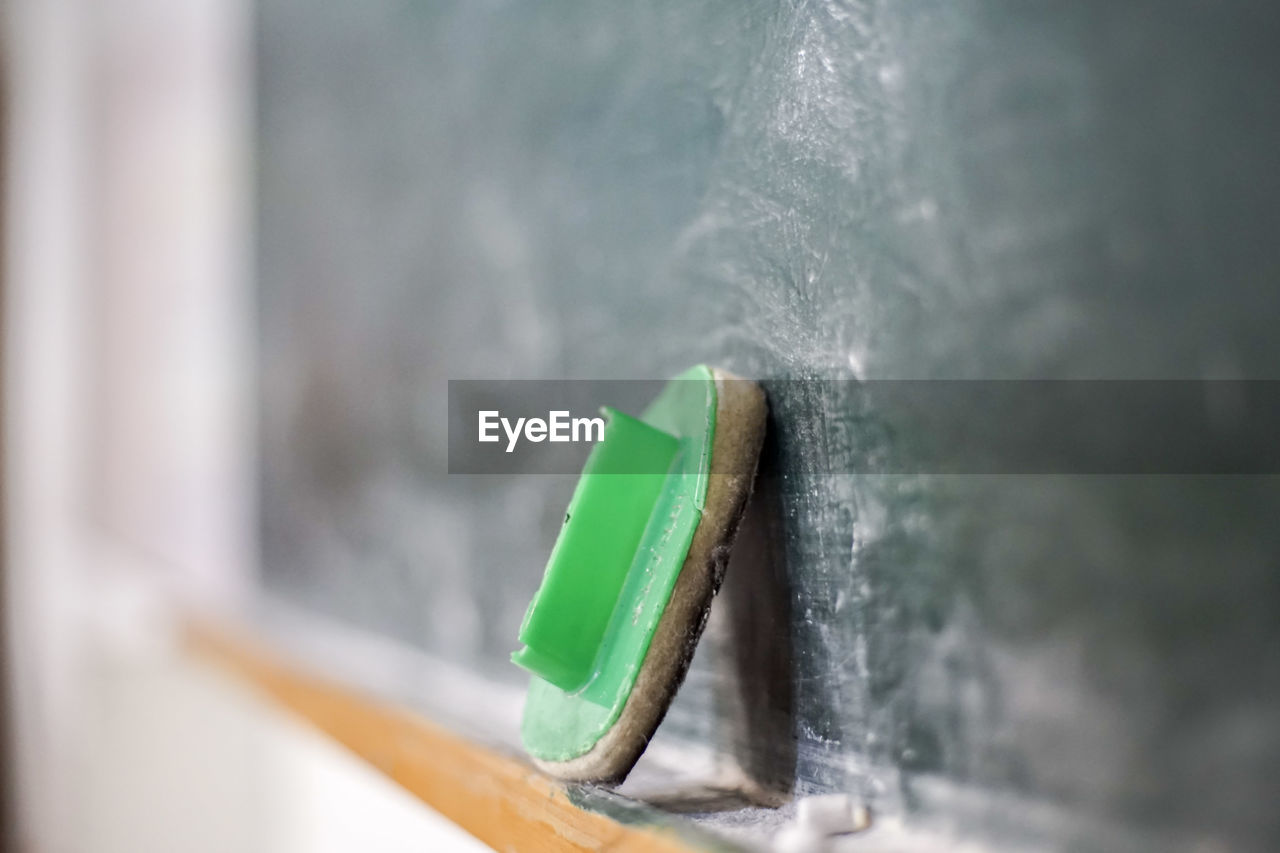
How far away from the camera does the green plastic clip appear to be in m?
0.43

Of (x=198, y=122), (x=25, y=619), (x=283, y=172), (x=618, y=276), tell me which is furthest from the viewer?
(x=25, y=619)

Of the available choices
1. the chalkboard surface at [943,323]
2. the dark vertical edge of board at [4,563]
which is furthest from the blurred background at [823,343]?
the dark vertical edge of board at [4,563]

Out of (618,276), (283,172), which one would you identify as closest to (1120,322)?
(618,276)

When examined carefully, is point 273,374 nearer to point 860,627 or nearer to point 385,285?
point 385,285

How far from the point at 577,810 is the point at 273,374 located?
0.92 metres

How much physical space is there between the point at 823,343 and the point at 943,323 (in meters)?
0.06

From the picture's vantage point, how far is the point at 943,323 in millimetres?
344

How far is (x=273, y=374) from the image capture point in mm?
1205
